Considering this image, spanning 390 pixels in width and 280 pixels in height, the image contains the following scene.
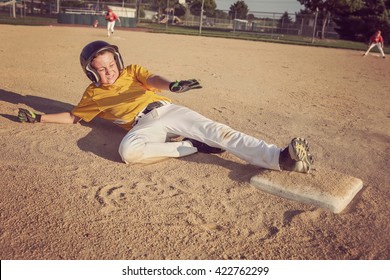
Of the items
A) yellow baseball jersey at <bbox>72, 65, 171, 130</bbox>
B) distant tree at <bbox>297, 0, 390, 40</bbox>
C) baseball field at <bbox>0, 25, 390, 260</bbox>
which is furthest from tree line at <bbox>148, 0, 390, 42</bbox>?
yellow baseball jersey at <bbox>72, 65, 171, 130</bbox>

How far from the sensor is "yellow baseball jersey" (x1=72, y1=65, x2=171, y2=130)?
3148mm

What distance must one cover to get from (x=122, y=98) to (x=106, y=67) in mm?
302

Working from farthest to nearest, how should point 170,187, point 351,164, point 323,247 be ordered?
point 351,164 < point 170,187 < point 323,247

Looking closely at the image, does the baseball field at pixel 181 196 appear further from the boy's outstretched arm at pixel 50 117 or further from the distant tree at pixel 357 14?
the distant tree at pixel 357 14

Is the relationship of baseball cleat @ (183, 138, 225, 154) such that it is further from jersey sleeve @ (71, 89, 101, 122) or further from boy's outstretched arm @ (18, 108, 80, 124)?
boy's outstretched arm @ (18, 108, 80, 124)

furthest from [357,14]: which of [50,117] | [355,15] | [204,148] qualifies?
[50,117]

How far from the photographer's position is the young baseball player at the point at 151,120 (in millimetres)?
2584

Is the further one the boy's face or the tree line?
the tree line

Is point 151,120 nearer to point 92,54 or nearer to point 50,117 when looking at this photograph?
point 92,54

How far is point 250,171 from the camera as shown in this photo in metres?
2.74

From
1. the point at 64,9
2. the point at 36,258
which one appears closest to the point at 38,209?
the point at 36,258

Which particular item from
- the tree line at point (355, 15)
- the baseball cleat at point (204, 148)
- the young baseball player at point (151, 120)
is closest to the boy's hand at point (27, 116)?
the young baseball player at point (151, 120)
